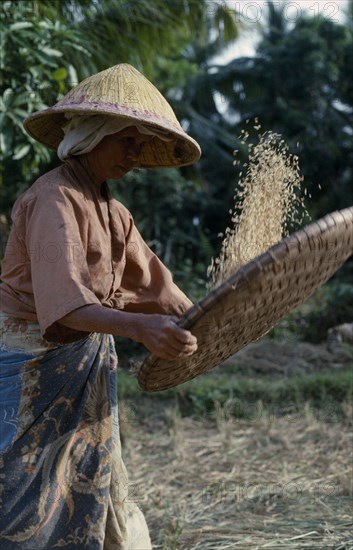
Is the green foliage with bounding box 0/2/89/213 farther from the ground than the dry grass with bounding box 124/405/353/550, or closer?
farther from the ground

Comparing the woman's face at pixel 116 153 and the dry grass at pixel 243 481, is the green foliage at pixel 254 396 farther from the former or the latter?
the woman's face at pixel 116 153

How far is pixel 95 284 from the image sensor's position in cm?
197

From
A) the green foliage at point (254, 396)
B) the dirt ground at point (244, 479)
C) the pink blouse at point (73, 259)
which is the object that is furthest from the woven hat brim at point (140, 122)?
the green foliage at point (254, 396)

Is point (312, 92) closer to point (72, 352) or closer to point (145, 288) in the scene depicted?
point (145, 288)

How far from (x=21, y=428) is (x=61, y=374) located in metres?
0.17

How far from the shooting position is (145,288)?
89.7 inches

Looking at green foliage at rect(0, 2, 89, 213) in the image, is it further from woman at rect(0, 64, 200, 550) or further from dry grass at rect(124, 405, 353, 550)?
woman at rect(0, 64, 200, 550)

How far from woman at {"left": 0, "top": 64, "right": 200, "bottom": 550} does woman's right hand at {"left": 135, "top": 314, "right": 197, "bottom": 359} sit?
21 centimetres

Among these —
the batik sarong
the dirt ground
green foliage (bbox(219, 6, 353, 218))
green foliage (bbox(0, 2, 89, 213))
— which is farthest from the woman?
green foliage (bbox(219, 6, 353, 218))

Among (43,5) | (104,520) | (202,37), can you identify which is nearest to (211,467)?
(104,520)

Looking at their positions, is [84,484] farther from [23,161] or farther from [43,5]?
[43,5]

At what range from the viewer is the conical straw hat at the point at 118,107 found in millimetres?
1904

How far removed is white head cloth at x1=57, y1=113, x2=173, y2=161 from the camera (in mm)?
1946

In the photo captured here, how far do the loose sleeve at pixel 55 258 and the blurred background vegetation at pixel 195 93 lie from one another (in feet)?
7.48
